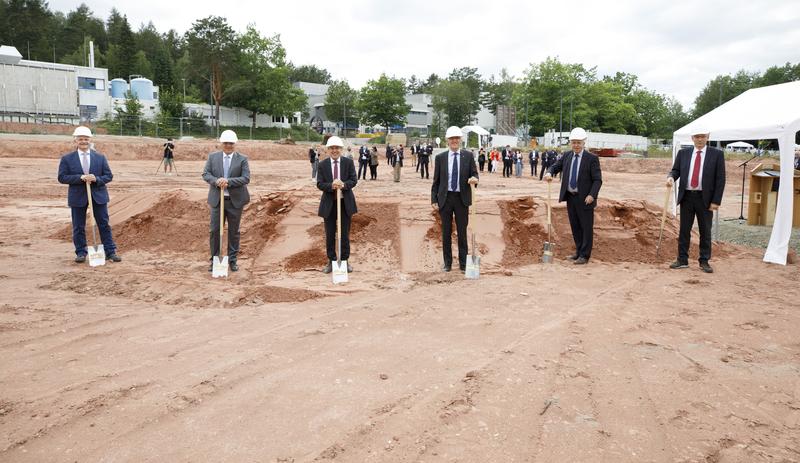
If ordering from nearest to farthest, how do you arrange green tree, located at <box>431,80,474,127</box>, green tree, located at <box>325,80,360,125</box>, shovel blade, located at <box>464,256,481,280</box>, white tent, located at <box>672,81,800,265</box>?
shovel blade, located at <box>464,256,481,280</box> → white tent, located at <box>672,81,800,265</box> → green tree, located at <box>325,80,360,125</box> → green tree, located at <box>431,80,474,127</box>

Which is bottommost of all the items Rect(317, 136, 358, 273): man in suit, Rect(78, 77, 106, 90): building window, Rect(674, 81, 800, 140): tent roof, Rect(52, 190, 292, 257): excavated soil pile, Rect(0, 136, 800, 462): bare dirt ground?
Rect(0, 136, 800, 462): bare dirt ground

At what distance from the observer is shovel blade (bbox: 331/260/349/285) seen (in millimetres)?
7013

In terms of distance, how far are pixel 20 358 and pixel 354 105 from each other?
6586 centimetres

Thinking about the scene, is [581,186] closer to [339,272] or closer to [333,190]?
[333,190]

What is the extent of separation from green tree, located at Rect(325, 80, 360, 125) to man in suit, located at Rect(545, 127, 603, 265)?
63.1m

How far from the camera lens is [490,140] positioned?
194 ft

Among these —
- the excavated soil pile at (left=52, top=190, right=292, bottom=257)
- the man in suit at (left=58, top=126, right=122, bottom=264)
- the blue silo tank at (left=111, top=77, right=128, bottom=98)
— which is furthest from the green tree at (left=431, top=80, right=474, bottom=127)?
the man in suit at (left=58, top=126, right=122, bottom=264)

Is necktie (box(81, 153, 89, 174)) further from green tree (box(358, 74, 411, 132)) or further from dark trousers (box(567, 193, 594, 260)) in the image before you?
green tree (box(358, 74, 411, 132))

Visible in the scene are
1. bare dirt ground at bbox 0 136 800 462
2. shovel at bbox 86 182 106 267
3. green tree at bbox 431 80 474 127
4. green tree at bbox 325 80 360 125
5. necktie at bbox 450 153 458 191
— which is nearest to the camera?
bare dirt ground at bbox 0 136 800 462

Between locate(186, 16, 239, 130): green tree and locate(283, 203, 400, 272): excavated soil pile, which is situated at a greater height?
locate(186, 16, 239, 130): green tree

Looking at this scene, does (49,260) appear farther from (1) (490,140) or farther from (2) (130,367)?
(1) (490,140)

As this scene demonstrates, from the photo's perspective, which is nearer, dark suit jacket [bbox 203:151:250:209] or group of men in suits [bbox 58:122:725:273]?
group of men in suits [bbox 58:122:725:273]

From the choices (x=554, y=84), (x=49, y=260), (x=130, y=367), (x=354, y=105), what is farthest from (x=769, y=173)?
(x=354, y=105)

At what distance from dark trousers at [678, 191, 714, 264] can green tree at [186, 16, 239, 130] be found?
176 ft
